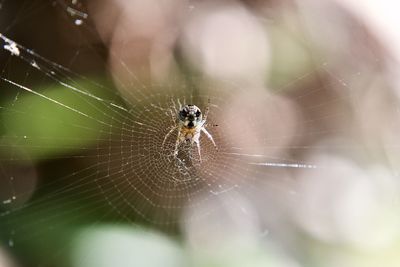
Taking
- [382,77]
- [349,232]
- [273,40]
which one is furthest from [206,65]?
[349,232]

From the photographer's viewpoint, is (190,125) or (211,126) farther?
(211,126)

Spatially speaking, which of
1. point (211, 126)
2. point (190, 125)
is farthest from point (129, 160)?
point (211, 126)

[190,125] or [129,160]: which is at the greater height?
[190,125]

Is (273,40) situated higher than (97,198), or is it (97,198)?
(273,40)

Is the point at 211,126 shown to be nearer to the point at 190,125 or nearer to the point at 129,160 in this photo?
the point at 190,125

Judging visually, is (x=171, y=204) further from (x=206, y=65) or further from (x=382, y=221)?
(x=382, y=221)
